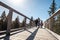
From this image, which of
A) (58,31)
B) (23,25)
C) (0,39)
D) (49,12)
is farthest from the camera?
(49,12)

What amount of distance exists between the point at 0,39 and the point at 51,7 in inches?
1775

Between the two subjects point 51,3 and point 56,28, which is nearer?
point 56,28

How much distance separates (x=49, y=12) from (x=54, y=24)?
4216 cm

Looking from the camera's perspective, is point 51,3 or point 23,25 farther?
point 51,3

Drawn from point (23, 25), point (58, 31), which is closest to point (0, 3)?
point (58, 31)

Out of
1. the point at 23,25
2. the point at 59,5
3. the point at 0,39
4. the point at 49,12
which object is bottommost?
the point at 0,39

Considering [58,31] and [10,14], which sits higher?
[10,14]

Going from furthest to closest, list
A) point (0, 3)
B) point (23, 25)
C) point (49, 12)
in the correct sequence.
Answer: point (49, 12) < point (23, 25) < point (0, 3)

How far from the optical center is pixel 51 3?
47.0m

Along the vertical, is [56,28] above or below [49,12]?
below

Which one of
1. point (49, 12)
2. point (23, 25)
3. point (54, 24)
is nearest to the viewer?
point (54, 24)

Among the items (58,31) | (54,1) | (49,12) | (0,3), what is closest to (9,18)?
(0,3)

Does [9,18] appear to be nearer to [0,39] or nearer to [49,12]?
[0,39]

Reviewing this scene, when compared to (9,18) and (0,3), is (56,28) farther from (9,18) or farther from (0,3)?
(0,3)
